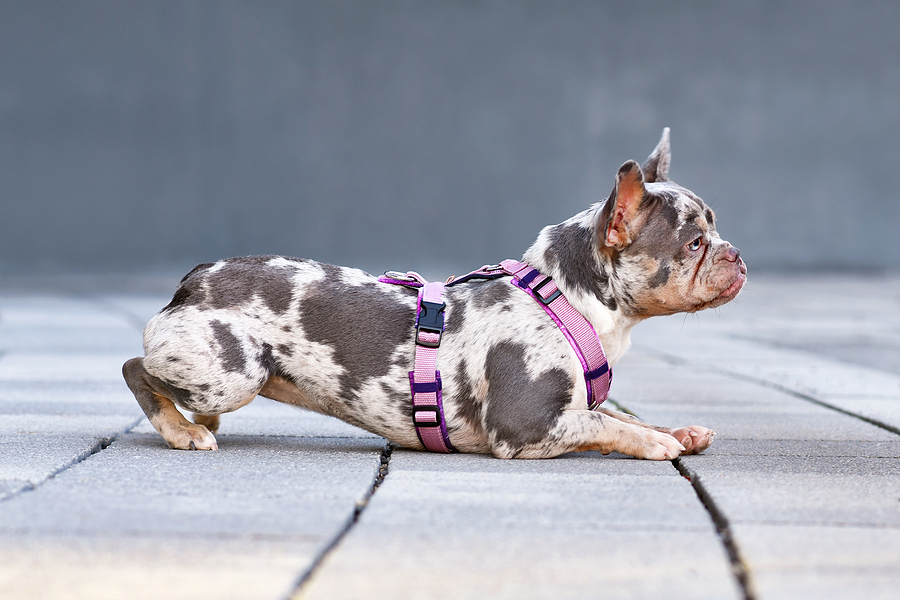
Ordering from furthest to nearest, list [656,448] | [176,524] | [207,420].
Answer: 1. [207,420]
2. [656,448]
3. [176,524]

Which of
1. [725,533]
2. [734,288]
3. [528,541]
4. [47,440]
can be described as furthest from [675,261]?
[47,440]

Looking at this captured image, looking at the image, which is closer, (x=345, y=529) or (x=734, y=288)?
(x=345, y=529)

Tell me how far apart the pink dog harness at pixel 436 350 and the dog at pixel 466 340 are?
1.1 inches

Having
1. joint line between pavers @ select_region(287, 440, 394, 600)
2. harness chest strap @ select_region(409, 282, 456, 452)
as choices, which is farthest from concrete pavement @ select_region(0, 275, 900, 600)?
harness chest strap @ select_region(409, 282, 456, 452)

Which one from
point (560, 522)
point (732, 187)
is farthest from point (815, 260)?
point (560, 522)

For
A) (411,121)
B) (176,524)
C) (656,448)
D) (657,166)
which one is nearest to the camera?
(176,524)

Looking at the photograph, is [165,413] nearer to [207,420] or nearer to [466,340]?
[207,420]

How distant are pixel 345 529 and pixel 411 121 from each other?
14.0m

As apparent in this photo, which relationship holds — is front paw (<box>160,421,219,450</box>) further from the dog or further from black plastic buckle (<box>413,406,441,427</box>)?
black plastic buckle (<box>413,406,441,427</box>)

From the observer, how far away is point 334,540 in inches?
86.7

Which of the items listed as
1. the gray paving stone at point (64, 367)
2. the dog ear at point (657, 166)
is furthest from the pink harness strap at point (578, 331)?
the gray paving stone at point (64, 367)

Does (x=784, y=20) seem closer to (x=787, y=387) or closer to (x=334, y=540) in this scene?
(x=787, y=387)

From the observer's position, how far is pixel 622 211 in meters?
3.47

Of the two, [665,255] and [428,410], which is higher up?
[665,255]
